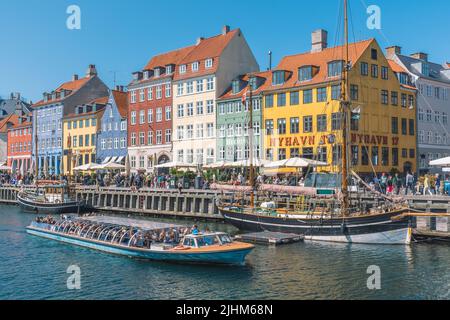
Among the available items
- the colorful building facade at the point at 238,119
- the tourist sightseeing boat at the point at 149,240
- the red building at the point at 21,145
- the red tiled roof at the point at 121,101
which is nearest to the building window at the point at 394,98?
the colorful building facade at the point at 238,119

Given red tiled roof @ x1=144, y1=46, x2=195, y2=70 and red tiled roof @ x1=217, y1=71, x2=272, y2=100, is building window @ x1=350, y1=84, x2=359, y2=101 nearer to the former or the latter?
red tiled roof @ x1=217, y1=71, x2=272, y2=100

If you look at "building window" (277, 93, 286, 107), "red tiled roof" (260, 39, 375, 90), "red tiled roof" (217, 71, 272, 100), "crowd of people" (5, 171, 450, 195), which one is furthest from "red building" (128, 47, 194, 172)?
"building window" (277, 93, 286, 107)

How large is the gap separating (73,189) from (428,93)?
40.9 meters

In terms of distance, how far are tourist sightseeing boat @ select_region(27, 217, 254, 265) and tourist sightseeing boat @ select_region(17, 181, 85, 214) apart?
17.9 m

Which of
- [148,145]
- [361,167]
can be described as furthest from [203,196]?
[148,145]

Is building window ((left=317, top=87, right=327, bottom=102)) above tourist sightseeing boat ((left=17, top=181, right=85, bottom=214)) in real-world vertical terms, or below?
above

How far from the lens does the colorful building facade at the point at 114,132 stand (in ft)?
247

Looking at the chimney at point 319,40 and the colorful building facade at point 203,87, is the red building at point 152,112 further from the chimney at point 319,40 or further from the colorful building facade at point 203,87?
the chimney at point 319,40

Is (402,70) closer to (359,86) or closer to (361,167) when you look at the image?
(359,86)

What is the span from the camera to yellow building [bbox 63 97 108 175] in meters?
80.2

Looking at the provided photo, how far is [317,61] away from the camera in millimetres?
56125

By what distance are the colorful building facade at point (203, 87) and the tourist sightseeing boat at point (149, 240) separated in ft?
91.3
